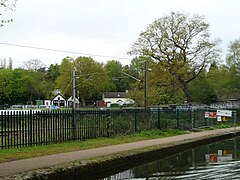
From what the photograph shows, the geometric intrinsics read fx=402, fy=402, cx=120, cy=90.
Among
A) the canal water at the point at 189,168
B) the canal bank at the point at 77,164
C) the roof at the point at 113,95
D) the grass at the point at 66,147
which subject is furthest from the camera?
the roof at the point at 113,95

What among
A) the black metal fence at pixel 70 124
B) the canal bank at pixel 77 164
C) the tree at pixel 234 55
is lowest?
the canal bank at pixel 77 164

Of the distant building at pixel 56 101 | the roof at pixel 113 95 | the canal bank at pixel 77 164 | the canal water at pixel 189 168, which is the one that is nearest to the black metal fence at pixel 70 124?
the canal bank at pixel 77 164

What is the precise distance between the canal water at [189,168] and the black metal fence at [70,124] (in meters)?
5.25

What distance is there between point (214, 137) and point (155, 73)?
1180 inches

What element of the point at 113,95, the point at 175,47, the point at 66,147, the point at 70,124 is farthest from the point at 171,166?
the point at 113,95

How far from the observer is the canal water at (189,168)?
12391 millimetres

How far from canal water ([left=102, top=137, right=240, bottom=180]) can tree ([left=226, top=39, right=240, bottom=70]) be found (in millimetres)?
56476

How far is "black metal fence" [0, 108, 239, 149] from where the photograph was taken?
17.1 m

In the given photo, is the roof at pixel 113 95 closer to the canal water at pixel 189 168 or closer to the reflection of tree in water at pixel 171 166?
the reflection of tree in water at pixel 171 166

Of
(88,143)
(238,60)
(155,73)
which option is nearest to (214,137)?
(88,143)

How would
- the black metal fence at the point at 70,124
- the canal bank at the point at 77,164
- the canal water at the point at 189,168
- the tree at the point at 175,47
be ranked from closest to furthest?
the canal bank at the point at 77,164
the canal water at the point at 189,168
the black metal fence at the point at 70,124
the tree at the point at 175,47

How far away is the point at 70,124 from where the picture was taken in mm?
19969

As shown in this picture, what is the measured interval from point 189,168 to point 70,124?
772cm

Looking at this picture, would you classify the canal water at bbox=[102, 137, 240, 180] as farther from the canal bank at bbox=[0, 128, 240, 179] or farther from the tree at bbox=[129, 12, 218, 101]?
the tree at bbox=[129, 12, 218, 101]
